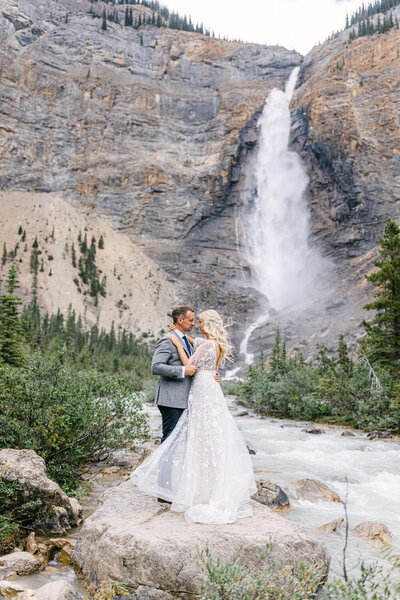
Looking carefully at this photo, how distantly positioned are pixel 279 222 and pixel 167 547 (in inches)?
2928

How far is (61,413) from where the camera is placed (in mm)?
7535

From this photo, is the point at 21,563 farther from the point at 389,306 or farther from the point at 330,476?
the point at 389,306

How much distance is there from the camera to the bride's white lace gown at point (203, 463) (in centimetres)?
488

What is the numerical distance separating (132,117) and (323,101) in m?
35.3

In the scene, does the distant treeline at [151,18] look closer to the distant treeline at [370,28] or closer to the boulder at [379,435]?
the distant treeline at [370,28]

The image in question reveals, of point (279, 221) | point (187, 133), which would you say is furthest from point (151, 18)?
point (279, 221)

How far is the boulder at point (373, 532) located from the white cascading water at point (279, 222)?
196 ft

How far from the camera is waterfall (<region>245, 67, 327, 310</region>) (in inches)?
2756

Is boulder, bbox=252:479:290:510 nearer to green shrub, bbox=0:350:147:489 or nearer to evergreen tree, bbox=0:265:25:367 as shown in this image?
green shrub, bbox=0:350:147:489

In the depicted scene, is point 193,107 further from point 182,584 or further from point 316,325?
point 182,584

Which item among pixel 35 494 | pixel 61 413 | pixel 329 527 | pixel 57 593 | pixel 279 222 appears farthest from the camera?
pixel 279 222

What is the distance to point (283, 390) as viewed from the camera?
23469mm

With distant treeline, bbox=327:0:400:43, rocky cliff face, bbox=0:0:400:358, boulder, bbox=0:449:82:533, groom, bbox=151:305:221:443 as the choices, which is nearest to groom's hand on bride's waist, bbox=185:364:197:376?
groom, bbox=151:305:221:443

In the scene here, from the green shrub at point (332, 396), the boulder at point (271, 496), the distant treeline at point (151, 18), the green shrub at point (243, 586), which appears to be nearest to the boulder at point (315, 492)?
the boulder at point (271, 496)
